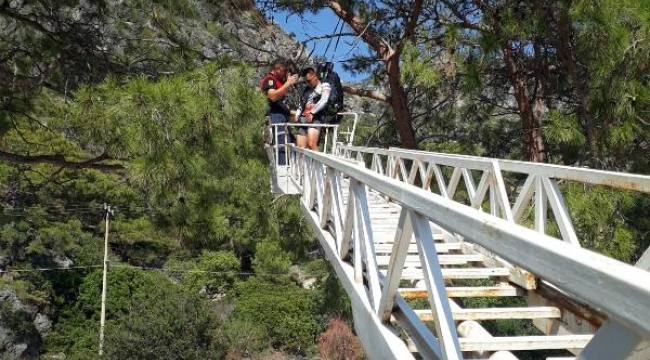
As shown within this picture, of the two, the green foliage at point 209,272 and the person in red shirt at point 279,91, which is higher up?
the person in red shirt at point 279,91

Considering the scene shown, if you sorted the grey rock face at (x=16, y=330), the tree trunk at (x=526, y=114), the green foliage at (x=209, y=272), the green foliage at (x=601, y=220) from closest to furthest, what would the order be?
the green foliage at (x=601, y=220) → the tree trunk at (x=526, y=114) → the grey rock face at (x=16, y=330) → the green foliage at (x=209, y=272)

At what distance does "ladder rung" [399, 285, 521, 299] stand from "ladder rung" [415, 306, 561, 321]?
0.22 metres

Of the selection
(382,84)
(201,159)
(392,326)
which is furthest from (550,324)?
(382,84)

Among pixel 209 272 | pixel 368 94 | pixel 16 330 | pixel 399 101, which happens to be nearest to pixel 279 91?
pixel 399 101

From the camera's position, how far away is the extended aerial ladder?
3.04 ft

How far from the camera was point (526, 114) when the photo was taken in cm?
773

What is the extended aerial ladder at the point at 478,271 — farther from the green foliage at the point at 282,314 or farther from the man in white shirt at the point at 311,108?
the green foliage at the point at 282,314

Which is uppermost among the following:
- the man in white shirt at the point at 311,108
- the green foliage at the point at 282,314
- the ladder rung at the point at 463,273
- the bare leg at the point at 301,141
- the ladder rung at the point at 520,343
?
the man in white shirt at the point at 311,108

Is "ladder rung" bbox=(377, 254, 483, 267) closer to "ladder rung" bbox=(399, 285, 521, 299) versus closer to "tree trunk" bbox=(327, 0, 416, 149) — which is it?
"ladder rung" bbox=(399, 285, 521, 299)

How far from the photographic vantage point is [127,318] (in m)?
25.0

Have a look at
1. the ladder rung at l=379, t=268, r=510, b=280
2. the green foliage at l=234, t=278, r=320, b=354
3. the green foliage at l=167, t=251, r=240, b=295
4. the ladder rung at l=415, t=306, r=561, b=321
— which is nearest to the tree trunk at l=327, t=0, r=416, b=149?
the ladder rung at l=379, t=268, r=510, b=280

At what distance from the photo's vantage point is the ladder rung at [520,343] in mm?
2379

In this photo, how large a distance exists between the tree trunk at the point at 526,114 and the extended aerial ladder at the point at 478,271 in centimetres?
272

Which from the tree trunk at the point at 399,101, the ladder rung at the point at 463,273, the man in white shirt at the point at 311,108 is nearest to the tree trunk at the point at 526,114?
the tree trunk at the point at 399,101
